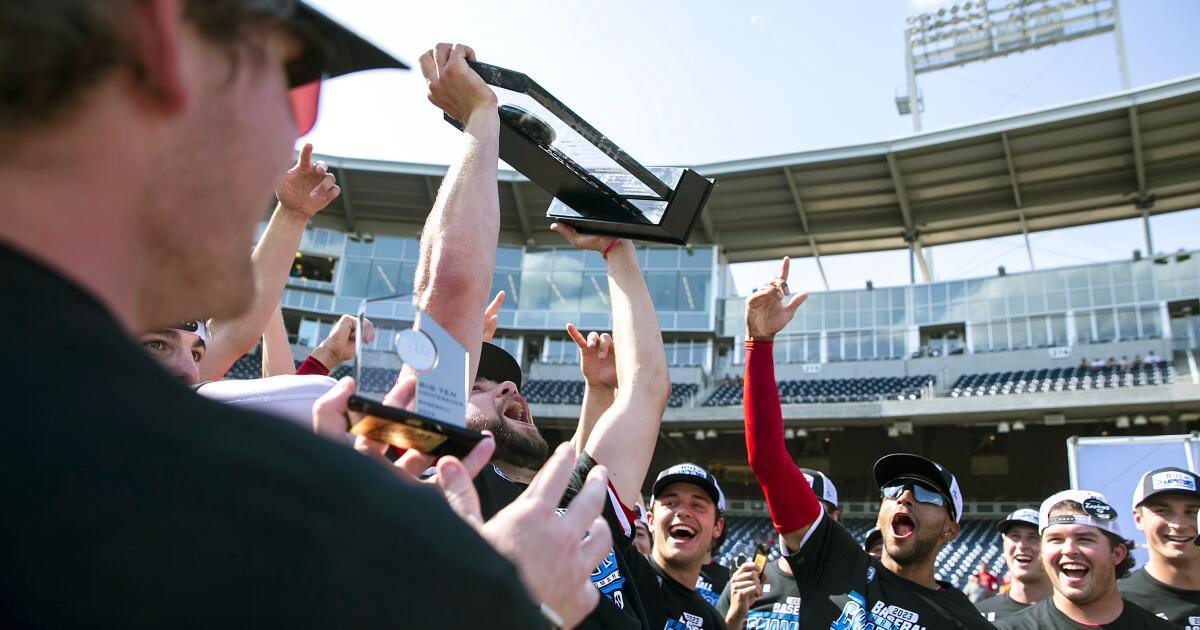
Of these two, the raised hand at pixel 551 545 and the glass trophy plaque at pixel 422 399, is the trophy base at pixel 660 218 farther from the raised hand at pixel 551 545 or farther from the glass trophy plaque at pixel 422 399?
the raised hand at pixel 551 545

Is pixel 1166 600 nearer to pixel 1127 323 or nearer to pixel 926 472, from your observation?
pixel 926 472

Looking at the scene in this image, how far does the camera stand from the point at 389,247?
33.1 meters

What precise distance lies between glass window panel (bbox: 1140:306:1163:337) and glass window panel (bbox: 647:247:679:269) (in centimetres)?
1534

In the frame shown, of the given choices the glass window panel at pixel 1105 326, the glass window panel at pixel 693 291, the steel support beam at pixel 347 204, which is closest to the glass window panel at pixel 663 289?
the glass window panel at pixel 693 291

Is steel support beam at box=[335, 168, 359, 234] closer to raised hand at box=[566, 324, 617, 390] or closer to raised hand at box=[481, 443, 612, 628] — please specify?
raised hand at box=[566, 324, 617, 390]

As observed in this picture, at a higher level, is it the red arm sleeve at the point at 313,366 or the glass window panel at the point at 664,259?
the glass window panel at the point at 664,259

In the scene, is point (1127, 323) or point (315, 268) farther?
point (315, 268)

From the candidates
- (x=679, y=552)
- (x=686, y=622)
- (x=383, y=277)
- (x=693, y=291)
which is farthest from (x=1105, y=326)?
(x=686, y=622)

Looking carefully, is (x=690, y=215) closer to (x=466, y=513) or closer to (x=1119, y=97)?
(x=466, y=513)

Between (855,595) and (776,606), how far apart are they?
0.79 meters

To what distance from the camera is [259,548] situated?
570mm

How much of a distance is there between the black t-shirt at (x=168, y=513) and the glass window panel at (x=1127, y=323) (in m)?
30.2

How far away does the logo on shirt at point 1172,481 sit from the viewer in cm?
466

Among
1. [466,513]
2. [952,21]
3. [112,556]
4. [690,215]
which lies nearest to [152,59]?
[112,556]
